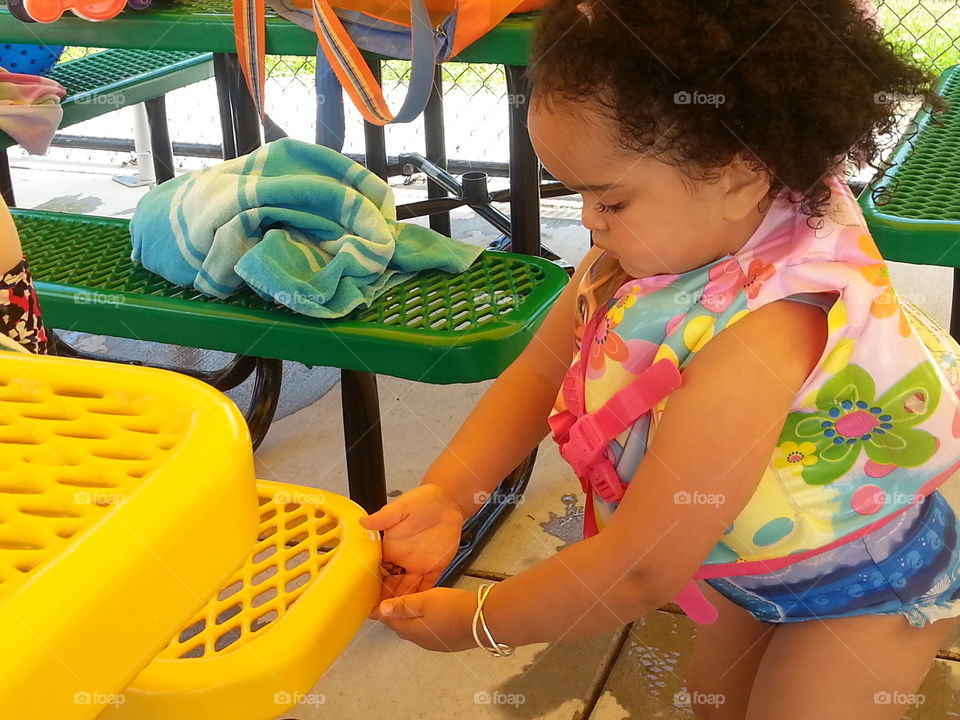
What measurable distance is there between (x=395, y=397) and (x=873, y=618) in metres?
Answer: 1.54

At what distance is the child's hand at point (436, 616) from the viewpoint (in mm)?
1060

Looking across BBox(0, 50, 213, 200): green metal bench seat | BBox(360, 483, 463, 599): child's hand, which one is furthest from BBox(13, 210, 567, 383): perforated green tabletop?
BBox(0, 50, 213, 200): green metal bench seat

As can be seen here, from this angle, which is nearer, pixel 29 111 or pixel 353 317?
pixel 353 317

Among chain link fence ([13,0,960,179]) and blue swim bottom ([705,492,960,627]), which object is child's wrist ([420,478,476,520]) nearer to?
blue swim bottom ([705,492,960,627])

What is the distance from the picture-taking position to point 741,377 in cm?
93

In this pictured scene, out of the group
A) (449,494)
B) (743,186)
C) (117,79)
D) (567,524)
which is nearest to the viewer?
(743,186)

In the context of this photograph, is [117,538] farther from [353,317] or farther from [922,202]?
[922,202]

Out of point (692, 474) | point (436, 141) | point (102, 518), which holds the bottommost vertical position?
point (436, 141)

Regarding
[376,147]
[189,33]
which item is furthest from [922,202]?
[376,147]

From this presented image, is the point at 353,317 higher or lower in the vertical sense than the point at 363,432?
higher

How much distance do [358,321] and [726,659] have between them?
2.28 ft

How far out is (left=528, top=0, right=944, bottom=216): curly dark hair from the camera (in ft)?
2.93

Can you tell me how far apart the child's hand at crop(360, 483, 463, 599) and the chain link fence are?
9.36 ft

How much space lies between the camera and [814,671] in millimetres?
1087
